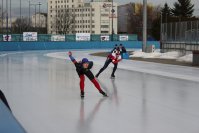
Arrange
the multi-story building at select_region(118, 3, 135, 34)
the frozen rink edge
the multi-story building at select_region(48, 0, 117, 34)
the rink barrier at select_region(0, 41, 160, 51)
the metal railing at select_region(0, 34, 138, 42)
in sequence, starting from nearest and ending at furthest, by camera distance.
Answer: the frozen rink edge < the rink barrier at select_region(0, 41, 160, 51) < the metal railing at select_region(0, 34, 138, 42) < the multi-story building at select_region(118, 3, 135, 34) < the multi-story building at select_region(48, 0, 117, 34)

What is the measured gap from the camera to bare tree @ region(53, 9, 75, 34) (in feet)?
359

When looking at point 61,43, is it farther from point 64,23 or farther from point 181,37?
point 64,23

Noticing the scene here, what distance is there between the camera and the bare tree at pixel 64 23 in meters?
109

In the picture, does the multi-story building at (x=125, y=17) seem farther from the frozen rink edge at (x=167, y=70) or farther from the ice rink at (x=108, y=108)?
the ice rink at (x=108, y=108)

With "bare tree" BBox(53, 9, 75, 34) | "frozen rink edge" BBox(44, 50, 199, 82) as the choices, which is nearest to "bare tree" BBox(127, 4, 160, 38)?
"bare tree" BBox(53, 9, 75, 34)

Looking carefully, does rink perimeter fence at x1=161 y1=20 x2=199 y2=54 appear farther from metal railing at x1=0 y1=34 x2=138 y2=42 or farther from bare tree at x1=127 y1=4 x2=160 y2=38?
bare tree at x1=127 y1=4 x2=160 y2=38

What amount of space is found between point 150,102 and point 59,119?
3112 mm

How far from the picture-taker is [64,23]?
110 metres

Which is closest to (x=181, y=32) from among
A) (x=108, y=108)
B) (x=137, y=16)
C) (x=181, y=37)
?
(x=181, y=37)

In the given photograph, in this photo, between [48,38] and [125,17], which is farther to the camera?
[125,17]

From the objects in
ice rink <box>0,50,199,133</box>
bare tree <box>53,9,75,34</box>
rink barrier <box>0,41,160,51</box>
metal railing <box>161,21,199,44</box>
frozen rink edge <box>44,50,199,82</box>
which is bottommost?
ice rink <box>0,50,199,133</box>

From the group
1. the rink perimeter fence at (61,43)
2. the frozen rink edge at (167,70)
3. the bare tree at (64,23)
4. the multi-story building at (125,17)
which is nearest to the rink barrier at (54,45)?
the rink perimeter fence at (61,43)

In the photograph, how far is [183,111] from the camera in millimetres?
8594

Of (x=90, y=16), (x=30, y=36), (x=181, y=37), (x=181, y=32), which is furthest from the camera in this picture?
(x=90, y=16)
